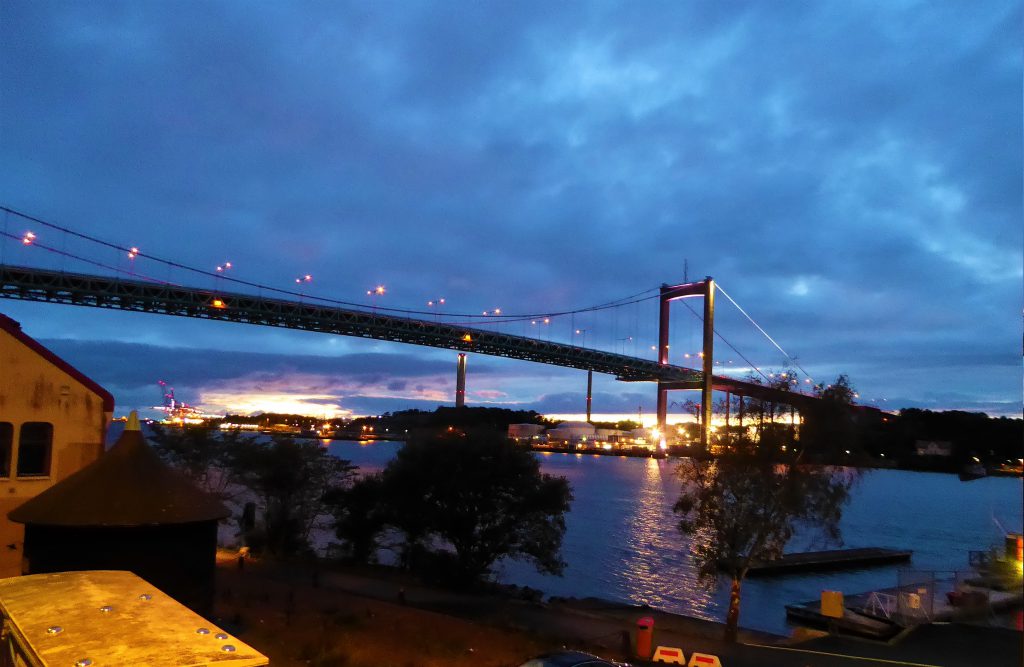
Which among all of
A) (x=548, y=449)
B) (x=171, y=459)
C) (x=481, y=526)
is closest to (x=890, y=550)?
(x=481, y=526)

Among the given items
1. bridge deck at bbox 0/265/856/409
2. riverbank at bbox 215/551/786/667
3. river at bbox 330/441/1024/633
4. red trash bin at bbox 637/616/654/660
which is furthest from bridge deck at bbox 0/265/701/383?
red trash bin at bbox 637/616/654/660

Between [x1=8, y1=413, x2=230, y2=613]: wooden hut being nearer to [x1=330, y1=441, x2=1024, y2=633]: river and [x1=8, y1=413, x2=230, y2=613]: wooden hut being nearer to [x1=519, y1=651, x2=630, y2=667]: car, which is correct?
[x1=519, y1=651, x2=630, y2=667]: car

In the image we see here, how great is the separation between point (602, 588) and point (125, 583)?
76.5 ft

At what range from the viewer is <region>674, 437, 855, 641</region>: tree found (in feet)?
49.5

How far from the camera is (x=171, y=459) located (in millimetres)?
31250

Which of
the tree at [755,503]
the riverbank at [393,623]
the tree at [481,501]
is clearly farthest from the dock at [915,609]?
the tree at [481,501]

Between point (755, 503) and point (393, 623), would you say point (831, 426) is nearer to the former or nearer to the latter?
point (755, 503)

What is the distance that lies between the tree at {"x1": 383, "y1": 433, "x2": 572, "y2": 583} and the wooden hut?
509 inches

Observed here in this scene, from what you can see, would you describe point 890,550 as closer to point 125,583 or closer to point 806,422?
point 806,422

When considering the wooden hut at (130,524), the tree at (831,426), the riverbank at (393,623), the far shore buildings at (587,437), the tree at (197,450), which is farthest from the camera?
the far shore buildings at (587,437)

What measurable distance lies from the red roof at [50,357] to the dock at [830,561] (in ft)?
83.7

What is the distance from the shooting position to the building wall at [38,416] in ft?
38.6

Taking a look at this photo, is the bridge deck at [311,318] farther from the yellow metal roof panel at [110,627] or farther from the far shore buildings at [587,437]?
the far shore buildings at [587,437]

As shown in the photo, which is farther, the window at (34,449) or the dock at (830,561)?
the dock at (830,561)
